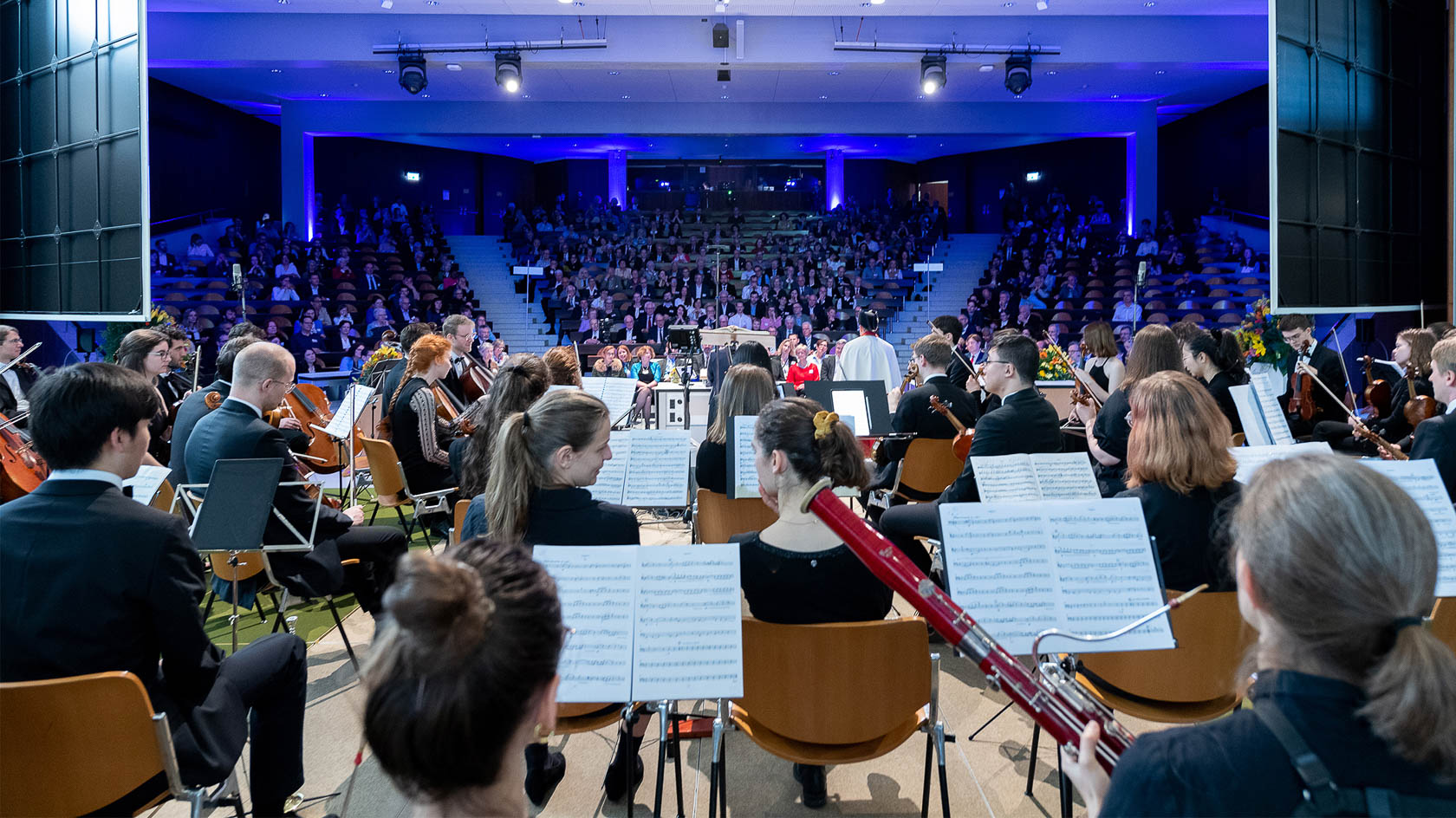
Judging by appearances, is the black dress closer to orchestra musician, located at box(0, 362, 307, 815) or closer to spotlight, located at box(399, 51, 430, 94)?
orchestra musician, located at box(0, 362, 307, 815)

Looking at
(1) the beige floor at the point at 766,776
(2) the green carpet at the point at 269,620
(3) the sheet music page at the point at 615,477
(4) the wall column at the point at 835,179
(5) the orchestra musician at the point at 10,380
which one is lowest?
(1) the beige floor at the point at 766,776

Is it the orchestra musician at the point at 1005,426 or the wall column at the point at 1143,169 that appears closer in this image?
the orchestra musician at the point at 1005,426

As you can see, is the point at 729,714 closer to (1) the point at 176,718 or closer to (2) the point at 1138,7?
(1) the point at 176,718

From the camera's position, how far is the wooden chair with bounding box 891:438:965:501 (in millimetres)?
4570

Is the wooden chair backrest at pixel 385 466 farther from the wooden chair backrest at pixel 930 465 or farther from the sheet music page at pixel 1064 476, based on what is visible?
the sheet music page at pixel 1064 476

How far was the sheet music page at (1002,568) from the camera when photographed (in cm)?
189

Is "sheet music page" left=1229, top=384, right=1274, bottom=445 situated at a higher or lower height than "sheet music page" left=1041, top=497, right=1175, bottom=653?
higher

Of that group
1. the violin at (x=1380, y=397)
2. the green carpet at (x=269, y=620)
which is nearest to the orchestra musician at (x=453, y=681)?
the green carpet at (x=269, y=620)

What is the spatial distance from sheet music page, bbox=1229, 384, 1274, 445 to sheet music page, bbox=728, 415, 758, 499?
2.15 m

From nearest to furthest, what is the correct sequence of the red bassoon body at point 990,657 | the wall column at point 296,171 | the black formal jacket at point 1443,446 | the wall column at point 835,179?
the red bassoon body at point 990,657 → the black formal jacket at point 1443,446 → the wall column at point 296,171 → the wall column at point 835,179

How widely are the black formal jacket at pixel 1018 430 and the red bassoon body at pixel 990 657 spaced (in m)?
2.01

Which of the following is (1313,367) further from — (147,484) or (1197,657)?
(147,484)

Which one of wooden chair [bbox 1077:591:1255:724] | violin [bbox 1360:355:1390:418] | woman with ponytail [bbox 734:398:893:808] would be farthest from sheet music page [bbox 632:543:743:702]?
violin [bbox 1360:355:1390:418]

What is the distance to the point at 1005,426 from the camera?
3.53 meters
